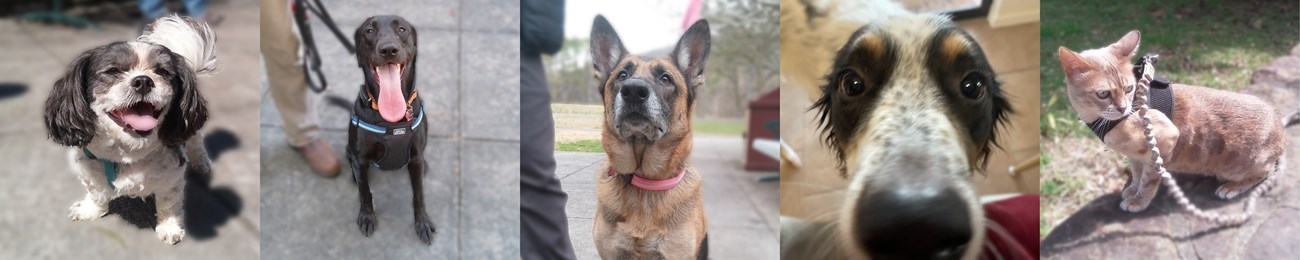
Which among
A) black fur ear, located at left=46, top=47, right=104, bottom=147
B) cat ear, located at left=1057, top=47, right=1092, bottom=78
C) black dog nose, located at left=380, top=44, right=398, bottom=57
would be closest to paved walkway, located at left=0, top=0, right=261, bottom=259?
black fur ear, located at left=46, top=47, right=104, bottom=147

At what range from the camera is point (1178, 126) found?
12.3 ft

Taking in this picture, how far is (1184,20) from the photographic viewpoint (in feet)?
13.7

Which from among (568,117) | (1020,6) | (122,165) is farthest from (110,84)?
(1020,6)

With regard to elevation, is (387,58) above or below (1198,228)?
above

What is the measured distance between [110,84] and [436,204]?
4.05 feet

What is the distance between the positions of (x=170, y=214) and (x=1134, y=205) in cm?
391

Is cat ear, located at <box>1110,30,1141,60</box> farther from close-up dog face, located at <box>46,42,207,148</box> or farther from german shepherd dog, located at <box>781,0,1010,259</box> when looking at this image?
close-up dog face, located at <box>46,42,207,148</box>

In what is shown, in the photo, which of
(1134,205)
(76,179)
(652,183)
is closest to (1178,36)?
(1134,205)

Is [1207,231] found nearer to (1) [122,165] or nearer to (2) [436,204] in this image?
(2) [436,204]

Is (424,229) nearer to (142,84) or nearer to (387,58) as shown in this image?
(387,58)

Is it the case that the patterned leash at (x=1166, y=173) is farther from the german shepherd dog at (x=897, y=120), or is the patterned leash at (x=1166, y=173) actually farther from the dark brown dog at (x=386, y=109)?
the dark brown dog at (x=386, y=109)

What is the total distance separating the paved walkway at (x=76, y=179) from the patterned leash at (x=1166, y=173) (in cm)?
377

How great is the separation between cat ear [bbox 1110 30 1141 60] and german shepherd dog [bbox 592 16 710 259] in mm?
1736

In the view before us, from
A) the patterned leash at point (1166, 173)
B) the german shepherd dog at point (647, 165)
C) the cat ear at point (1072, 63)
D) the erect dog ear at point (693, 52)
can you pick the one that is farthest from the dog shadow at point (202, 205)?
the patterned leash at point (1166, 173)
